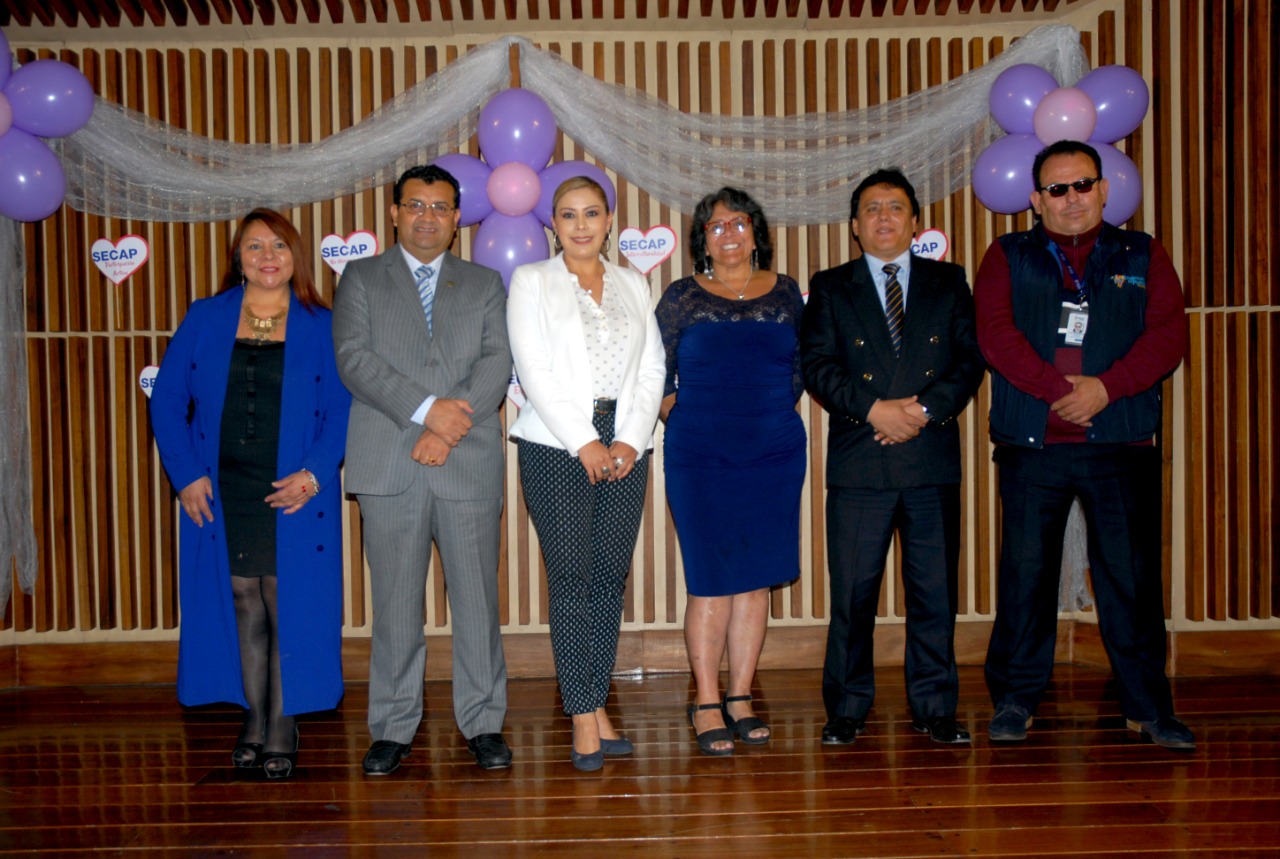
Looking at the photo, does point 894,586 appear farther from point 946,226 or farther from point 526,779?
point 526,779

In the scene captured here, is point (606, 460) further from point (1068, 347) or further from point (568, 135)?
point (568, 135)

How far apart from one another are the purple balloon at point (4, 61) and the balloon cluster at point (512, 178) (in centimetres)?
181

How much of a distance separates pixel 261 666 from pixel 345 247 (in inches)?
84.5

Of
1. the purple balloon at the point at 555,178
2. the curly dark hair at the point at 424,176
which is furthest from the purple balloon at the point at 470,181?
the curly dark hair at the point at 424,176

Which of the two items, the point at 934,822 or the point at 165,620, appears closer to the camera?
the point at 934,822

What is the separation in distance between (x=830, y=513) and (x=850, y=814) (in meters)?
1.10

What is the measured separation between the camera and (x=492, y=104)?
170 inches

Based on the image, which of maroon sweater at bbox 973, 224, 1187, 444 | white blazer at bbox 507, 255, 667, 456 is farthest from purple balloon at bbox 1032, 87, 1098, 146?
white blazer at bbox 507, 255, 667, 456

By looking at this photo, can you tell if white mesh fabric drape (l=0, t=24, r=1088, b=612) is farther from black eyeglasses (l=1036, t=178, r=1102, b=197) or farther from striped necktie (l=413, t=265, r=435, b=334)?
striped necktie (l=413, t=265, r=435, b=334)

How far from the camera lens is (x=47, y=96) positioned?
14.0 feet

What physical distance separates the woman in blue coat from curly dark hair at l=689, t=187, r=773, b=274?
1.34 m

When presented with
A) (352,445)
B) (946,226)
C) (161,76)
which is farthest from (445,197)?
(946,226)

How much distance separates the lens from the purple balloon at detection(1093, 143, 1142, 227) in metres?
4.23

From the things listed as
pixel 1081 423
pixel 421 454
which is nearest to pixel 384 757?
pixel 421 454
